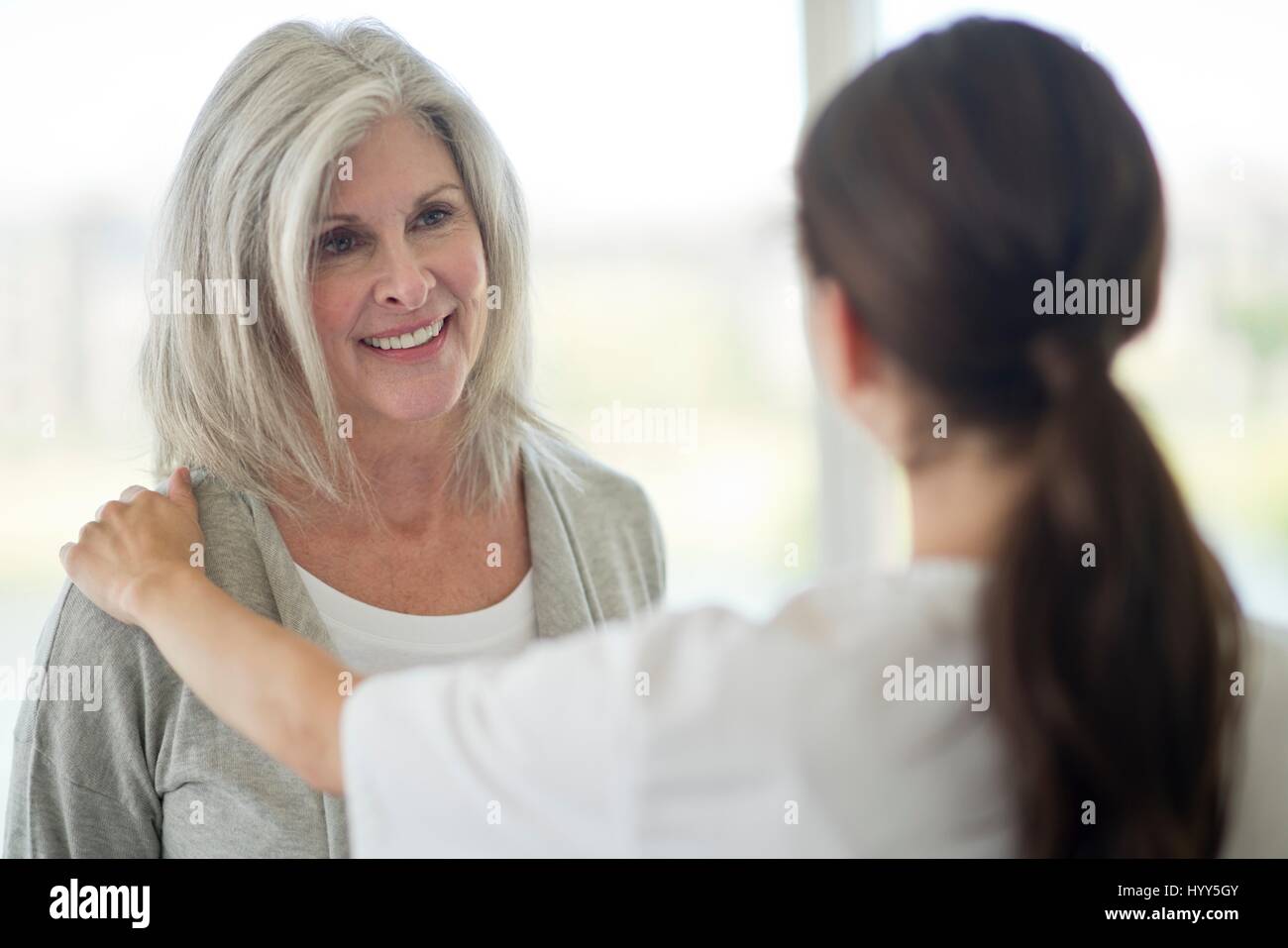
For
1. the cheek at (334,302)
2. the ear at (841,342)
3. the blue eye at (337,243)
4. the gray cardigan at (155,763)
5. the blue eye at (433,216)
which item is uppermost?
the blue eye at (433,216)

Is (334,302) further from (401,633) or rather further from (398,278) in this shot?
(401,633)

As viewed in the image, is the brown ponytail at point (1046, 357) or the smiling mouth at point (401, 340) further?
the smiling mouth at point (401, 340)

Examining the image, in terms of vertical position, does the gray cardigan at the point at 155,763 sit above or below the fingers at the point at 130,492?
below

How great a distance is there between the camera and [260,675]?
899 mm

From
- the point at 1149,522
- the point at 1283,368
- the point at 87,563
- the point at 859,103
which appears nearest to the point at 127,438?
the point at 87,563

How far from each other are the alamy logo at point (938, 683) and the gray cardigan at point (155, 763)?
647 mm

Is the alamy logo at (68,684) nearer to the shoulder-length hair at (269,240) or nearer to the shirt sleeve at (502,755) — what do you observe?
the shoulder-length hair at (269,240)

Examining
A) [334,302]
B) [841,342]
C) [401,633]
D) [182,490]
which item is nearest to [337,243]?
[334,302]

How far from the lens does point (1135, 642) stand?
2.49ft

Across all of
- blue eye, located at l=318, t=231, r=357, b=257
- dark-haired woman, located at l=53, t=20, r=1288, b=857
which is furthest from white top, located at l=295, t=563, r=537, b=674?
dark-haired woman, located at l=53, t=20, r=1288, b=857

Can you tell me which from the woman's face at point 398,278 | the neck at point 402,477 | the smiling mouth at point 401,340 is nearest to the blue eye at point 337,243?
the woman's face at point 398,278

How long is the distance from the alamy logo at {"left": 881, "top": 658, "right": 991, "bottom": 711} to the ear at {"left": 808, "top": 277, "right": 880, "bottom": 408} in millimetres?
195

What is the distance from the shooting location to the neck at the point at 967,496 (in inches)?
30.3
